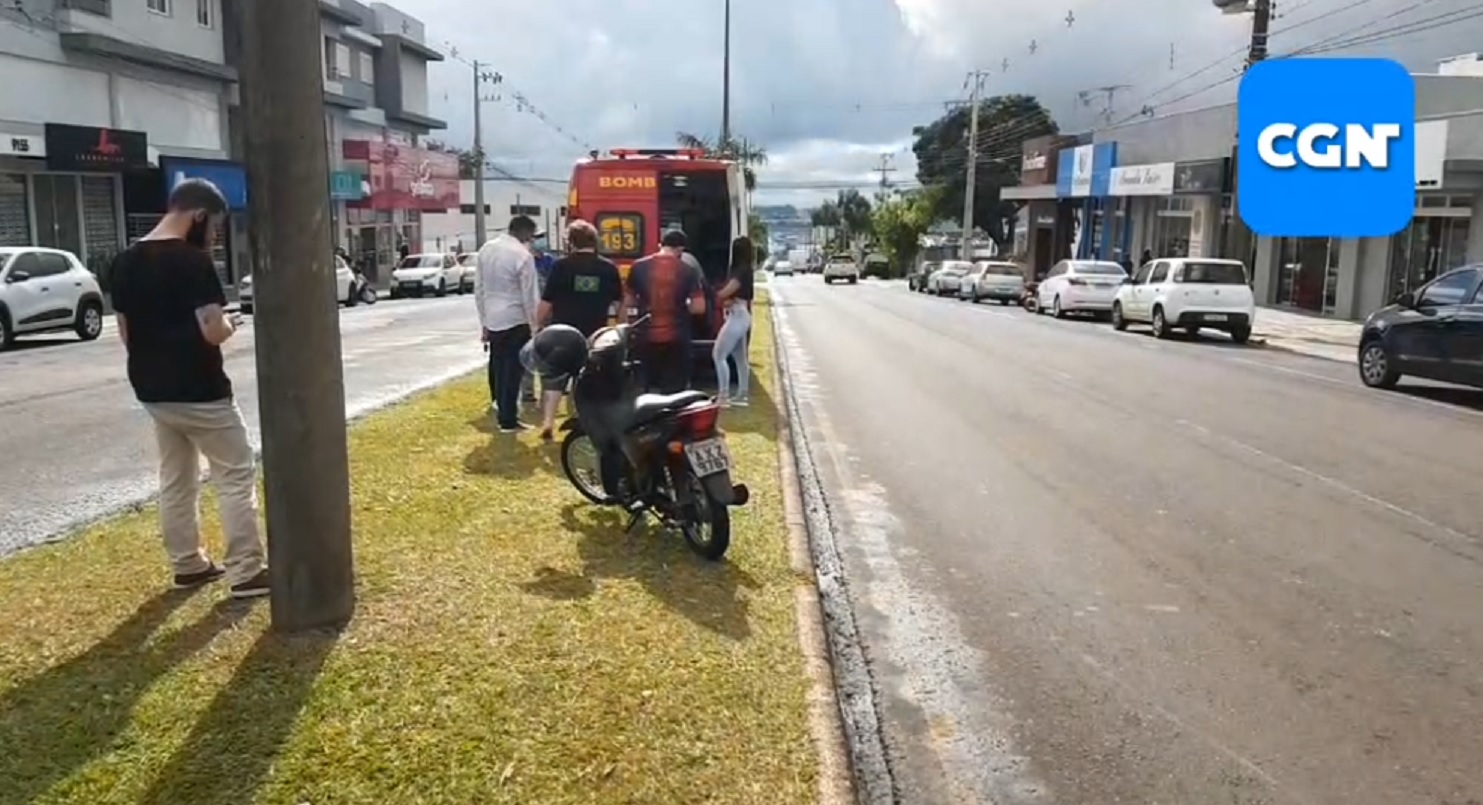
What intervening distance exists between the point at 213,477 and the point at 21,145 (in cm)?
2798

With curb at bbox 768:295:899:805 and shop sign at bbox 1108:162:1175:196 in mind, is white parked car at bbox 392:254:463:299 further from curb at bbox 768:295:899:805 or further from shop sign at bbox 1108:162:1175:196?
curb at bbox 768:295:899:805

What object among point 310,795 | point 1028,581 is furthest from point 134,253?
point 1028,581

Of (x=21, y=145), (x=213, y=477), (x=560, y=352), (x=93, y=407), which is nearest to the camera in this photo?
(x=213, y=477)

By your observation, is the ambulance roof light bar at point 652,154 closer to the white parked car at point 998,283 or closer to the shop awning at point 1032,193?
the white parked car at point 998,283

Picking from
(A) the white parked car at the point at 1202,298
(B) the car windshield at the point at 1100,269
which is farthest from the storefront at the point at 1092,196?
(A) the white parked car at the point at 1202,298

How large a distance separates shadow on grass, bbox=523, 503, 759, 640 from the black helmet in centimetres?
85

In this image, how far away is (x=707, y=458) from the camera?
6.12 meters

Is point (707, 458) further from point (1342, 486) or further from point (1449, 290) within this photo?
point (1449, 290)

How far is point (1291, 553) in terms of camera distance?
6.94m

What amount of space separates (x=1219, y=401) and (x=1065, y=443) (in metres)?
3.95

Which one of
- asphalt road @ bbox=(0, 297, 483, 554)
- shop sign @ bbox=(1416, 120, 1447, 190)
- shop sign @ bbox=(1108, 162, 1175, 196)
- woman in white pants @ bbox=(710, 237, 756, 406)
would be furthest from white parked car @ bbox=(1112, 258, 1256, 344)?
shop sign @ bbox=(1108, 162, 1175, 196)

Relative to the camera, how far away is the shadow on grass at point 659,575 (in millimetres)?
5422

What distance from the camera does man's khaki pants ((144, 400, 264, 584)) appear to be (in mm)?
5125

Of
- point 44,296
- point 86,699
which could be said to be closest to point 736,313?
point 86,699
